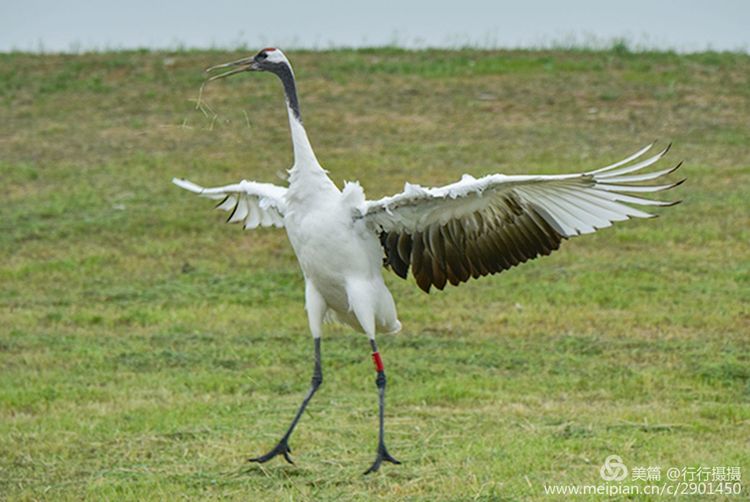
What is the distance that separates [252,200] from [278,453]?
1842mm

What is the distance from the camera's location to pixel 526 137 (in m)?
18.0

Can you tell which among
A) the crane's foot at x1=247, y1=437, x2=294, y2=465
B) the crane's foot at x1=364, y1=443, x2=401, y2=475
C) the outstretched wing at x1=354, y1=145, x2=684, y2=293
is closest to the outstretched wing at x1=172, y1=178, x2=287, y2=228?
the outstretched wing at x1=354, y1=145, x2=684, y2=293

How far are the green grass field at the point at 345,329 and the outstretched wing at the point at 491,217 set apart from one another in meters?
1.07

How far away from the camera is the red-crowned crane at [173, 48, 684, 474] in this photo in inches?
273

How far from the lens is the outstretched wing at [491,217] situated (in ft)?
22.3

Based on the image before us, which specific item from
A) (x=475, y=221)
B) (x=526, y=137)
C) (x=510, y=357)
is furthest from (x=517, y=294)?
(x=526, y=137)

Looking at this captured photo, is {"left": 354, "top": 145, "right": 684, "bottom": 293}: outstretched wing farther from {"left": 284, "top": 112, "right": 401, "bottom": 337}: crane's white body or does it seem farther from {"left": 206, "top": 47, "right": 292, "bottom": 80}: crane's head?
{"left": 206, "top": 47, "right": 292, "bottom": 80}: crane's head

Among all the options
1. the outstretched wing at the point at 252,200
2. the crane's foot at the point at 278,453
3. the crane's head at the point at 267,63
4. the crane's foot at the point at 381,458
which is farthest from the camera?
the outstretched wing at the point at 252,200

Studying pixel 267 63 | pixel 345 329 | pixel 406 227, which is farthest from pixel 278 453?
pixel 345 329

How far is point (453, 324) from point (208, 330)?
78.9 inches

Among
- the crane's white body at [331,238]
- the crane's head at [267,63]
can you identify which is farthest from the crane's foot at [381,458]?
the crane's head at [267,63]

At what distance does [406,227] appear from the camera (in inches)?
293

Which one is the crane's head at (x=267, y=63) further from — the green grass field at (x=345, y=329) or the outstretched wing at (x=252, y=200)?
the green grass field at (x=345, y=329)

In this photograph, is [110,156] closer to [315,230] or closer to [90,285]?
[90,285]
